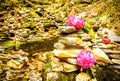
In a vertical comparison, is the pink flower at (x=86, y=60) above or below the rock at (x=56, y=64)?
above

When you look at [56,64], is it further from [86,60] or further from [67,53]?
[86,60]

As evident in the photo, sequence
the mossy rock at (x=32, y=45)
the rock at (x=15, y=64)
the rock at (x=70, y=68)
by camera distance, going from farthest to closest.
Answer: the mossy rock at (x=32, y=45) < the rock at (x=15, y=64) < the rock at (x=70, y=68)

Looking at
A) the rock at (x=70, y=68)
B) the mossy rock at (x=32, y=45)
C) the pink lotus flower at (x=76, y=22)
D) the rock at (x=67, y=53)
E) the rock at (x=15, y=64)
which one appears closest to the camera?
the rock at (x=70, y=68)

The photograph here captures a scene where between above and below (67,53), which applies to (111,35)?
below

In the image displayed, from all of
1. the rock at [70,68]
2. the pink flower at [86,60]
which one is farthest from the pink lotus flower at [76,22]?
the pink flower at [86,60]

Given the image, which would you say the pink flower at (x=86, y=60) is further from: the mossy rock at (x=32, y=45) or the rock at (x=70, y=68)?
the mossy rock at (x=32, y=45)

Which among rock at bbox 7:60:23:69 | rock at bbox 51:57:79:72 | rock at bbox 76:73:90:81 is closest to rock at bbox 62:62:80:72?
rock at bbox 51:57:79:72

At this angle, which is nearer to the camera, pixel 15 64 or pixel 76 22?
pixel 15 64

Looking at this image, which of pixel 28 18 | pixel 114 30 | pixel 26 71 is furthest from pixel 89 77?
pixel 28 18

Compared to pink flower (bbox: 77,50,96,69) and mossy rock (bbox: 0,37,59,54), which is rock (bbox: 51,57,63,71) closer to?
pink flower (bbox: 77,50,96,69)

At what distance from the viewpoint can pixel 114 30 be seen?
607 cm

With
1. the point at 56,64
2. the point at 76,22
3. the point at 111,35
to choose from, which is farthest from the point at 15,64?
the point at 111,35

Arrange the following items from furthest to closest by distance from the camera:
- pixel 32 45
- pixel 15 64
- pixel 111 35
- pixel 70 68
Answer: pixel 32 45
pixel 111 35
pixel 15 64
pixel 70 68

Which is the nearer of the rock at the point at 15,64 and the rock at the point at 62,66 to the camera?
the rock at the point at 62,66
